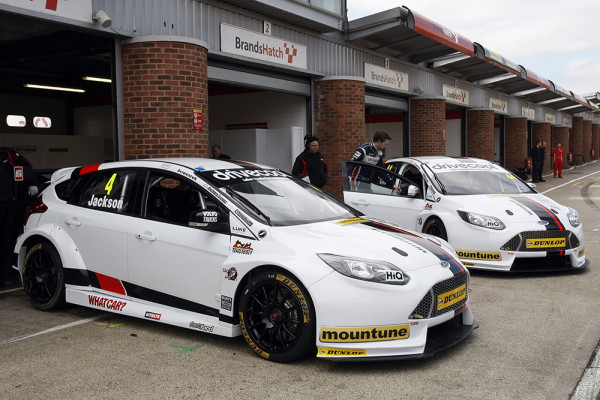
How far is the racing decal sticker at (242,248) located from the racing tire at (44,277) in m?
1.99

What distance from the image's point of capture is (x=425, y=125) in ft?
58.2

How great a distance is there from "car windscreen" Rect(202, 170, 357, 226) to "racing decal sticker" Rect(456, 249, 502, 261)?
2535 millimetres

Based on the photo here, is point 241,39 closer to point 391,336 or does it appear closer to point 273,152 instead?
point 273,152

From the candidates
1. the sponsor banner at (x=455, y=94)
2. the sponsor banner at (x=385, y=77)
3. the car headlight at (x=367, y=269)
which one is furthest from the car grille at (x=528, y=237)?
the sponsor banner at (x=455, y=94)

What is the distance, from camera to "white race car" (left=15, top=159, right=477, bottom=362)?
4.10 m

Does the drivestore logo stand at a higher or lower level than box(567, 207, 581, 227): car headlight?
higher

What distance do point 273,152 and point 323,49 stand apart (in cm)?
248

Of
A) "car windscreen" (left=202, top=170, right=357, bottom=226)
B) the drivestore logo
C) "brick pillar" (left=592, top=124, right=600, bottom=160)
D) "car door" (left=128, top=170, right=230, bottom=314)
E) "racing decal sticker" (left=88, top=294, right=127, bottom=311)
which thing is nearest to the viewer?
"car door" (left=128, top=170, right=230, bottom=314)

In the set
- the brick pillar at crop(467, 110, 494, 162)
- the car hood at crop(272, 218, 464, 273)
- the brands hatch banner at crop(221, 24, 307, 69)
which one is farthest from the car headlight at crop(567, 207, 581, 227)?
the brick pillar at crop(467, 110, 494, 162)

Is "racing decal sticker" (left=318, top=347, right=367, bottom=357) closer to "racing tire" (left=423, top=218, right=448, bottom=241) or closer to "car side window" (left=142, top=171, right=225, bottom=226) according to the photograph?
"car side window" (left=142, top=171, right=225, bottom=226)

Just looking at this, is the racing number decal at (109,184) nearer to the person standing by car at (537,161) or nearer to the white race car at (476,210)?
the white race car at (476,210)

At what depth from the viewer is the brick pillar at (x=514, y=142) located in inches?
1118

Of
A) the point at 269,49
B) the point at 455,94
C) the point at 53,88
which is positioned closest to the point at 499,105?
the point at 455,94

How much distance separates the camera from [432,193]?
8.21 meters
